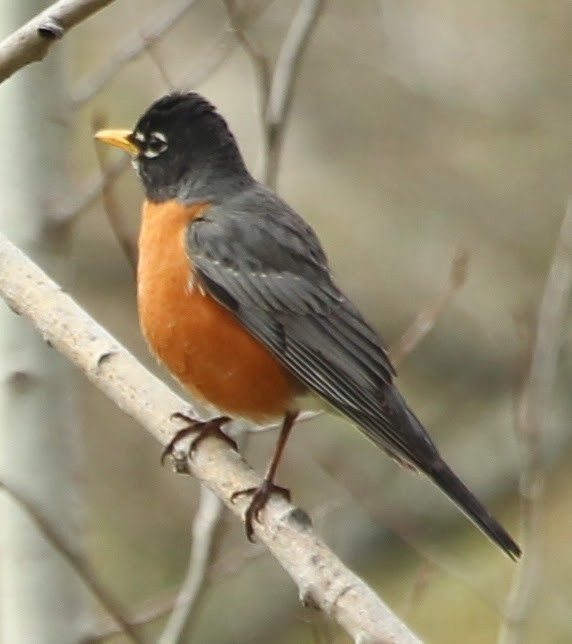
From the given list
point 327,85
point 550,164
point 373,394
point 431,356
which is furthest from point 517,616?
point 327,85

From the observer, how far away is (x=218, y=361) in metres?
4.10

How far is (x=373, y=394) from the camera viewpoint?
4016 millimetres

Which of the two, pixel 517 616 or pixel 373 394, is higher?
pixel 373 394

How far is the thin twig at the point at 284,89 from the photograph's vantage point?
432 cm

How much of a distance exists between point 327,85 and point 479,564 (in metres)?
3.09

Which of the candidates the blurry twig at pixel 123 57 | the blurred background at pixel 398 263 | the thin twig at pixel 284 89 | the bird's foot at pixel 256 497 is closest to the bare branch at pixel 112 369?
the bird's foot at pixel 256 497

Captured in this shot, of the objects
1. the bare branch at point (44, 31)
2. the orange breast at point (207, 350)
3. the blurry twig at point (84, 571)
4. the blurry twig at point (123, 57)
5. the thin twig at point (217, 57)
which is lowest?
the blurry twig at point (84, 571)

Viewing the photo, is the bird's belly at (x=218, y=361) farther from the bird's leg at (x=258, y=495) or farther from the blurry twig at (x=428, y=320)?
the blurry twig at (x=428, y=320)

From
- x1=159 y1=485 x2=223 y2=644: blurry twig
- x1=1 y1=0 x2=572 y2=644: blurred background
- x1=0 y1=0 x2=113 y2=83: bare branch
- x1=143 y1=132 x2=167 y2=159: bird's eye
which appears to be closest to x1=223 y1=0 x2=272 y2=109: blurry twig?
x1=143 y1=132 x2=167 y2=159: bird's eye

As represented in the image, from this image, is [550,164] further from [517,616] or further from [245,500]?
[245,500]

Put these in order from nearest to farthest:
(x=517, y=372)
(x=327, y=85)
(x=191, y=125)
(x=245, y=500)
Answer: (x=245, y=500), (x=191, y=125), (x=517, y=372), (x=327, y=85)

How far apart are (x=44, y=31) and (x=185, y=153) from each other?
1.53 metres

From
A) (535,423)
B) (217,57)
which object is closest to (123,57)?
(217,57)

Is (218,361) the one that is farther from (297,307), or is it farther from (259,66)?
(259,66)
